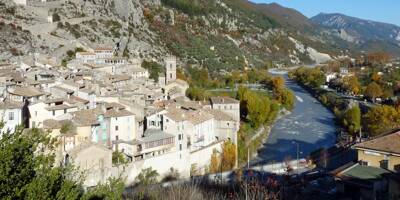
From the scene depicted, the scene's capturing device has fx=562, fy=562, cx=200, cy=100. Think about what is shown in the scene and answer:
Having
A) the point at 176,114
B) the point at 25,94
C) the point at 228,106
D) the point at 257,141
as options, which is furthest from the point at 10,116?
the point at 257,141

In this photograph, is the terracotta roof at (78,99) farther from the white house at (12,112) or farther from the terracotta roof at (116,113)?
the white house at (12,112)

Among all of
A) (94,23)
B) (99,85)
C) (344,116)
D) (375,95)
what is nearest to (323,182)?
(99,85)

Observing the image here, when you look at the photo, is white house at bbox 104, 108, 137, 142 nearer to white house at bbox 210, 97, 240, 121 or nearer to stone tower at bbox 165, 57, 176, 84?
white house at bbox 210, 97, 240, 121

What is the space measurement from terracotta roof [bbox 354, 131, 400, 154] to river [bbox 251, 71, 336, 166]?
9.40 m

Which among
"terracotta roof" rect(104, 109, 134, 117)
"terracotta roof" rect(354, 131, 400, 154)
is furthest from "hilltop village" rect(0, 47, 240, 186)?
"terracotta roof" rect(354, 131, 400, 154)

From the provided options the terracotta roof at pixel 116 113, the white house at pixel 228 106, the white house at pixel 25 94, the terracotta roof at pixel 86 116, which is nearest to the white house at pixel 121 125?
the terracotta roof at pixel 116 113

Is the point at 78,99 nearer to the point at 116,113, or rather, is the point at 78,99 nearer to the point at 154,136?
the point at 116,113

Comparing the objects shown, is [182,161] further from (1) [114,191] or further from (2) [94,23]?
(2) [94,23]

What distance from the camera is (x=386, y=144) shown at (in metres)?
12.9

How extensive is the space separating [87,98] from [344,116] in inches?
652

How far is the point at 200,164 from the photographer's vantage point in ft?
64.8

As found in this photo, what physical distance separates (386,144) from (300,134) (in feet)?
55.2

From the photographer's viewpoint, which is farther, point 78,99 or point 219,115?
point 219,115

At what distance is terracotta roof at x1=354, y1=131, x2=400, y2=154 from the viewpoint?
12.7 metres
